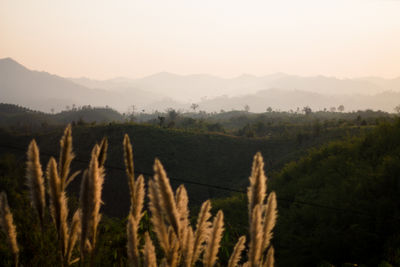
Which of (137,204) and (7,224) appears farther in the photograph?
(137,204)

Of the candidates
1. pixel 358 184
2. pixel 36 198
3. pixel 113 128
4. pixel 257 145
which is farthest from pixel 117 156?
pixel 36 198

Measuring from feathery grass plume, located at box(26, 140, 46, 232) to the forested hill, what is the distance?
2.58m

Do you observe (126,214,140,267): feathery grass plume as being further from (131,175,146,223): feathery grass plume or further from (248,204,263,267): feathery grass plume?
(248,204,263,267): feathery grass plume

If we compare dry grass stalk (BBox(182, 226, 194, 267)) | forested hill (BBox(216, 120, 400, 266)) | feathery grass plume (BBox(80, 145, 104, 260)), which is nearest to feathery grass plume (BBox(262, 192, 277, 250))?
dry grass stalk (BBox(182, 226, 194, 267))

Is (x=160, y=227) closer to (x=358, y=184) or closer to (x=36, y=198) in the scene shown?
(x=36, y=198)

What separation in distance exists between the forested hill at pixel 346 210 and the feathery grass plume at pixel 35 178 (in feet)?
8.48

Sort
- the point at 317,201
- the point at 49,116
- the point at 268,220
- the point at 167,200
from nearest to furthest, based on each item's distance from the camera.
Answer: the point at 167,200 → the point at 268,220 → the point at 317,201 → the point at 49,116

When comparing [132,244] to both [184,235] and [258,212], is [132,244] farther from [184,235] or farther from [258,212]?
[258,212]

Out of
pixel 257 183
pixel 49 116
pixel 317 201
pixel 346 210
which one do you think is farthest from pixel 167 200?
pixel 49 116

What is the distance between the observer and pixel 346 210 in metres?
3.43

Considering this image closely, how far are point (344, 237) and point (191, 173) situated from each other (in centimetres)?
2379

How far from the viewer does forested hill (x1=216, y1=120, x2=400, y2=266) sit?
6.35 meters

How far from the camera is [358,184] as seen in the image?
886 cm

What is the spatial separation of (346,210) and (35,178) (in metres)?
3.11
